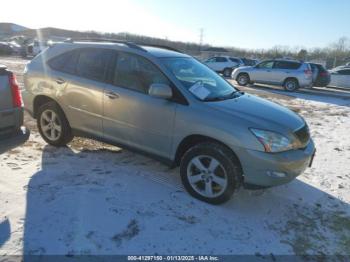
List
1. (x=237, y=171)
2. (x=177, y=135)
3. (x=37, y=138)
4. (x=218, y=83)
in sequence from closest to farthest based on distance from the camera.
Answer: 1. (x=237, y=171)
2. (x=177, y=135)
3. (x=218, y=83)
4. (x=37, y=138)

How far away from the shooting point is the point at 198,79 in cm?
457

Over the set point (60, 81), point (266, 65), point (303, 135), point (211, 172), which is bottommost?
point (211, 172)

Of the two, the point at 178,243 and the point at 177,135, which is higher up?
the point at 177,135

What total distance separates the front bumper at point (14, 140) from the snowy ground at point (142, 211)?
1.86 ft

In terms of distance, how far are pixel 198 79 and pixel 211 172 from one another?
136 centimetres

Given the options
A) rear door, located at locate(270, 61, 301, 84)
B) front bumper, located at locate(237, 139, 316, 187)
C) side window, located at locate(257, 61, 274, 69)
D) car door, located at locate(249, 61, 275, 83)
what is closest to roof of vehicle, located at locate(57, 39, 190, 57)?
front bumper, located at locate(237, 139, 316, 187)

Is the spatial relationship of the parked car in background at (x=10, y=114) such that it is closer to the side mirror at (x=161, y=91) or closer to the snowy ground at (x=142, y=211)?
the snowy ground at (x=142, y=211)

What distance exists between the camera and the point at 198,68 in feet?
16.2

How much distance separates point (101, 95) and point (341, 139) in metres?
5.41

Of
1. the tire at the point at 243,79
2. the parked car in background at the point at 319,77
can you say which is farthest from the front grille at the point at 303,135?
the parked car in background at the point at 319,77

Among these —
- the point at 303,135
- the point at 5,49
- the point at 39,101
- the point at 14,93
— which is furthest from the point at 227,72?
the point at 5,49

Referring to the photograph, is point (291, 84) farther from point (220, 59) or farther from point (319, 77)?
point (220, 59)

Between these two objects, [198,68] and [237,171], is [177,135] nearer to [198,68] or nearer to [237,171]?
[237,171]

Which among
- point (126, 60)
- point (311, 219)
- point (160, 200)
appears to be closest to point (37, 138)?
point (126, 60)
